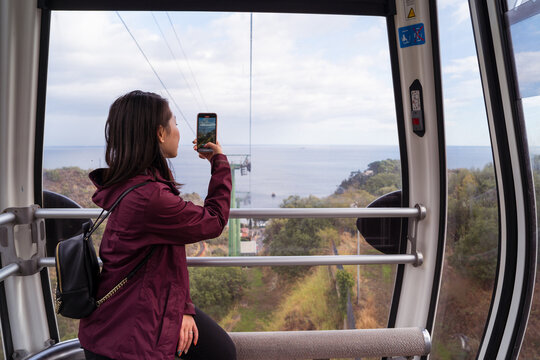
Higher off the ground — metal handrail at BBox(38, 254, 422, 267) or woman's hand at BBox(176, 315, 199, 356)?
metal handrail at BBox(38, 254, 422, 267)

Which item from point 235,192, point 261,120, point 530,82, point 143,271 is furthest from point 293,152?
point 143,271

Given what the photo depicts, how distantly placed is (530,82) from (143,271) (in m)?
1.75

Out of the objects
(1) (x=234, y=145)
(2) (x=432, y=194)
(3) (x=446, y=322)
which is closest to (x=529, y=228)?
(2) (x=432, y=194)

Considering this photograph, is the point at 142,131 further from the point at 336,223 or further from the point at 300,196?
the point at 336,223

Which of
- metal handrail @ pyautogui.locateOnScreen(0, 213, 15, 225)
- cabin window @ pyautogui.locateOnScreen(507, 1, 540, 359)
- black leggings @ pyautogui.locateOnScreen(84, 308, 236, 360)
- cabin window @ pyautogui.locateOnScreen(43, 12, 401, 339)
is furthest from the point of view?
cabin window @ pyautogui.locateOnScreen(43, 12, 401, 339)

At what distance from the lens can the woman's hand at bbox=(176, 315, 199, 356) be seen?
1312 millimetres


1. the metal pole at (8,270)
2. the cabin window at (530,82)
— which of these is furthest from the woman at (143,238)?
the cabin window at (530,82)

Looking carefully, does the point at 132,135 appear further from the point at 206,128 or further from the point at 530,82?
the point at 530,82

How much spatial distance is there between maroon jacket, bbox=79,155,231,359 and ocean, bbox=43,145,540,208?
1.03 meters

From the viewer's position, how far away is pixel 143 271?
1.23 m

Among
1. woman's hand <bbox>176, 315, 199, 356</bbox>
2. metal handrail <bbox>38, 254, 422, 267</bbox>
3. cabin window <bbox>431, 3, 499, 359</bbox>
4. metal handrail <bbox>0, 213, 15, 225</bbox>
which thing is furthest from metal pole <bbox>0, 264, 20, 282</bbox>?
cabin window <bbox>431, 3, 499, 359</bbox>

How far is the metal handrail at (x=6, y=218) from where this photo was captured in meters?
1.88

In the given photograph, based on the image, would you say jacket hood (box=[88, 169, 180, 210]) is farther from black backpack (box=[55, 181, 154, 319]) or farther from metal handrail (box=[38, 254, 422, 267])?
metal handrail (box=[38, 254, 422, 267])

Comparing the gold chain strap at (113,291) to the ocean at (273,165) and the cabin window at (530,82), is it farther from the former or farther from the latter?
the cabin window at (530,82)
